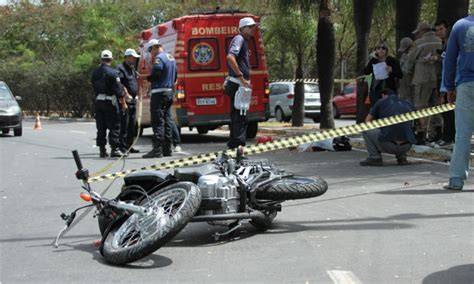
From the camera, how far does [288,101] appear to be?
2481 centimetres

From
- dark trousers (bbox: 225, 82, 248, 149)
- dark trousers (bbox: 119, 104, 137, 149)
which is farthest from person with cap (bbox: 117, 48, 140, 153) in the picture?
dark trousers (bbox: 225, 82, 248, 149)

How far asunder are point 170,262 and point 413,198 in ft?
10.6

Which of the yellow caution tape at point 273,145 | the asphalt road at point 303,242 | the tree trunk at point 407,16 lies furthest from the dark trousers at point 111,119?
the tree trunk at point 407,16

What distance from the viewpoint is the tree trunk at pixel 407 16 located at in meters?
14.2

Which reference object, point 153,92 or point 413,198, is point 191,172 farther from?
point 153,92

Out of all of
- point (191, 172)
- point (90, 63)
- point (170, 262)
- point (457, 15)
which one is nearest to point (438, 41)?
point (457, 15)

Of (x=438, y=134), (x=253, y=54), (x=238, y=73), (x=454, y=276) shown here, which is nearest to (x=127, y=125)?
(x=253, y=54)

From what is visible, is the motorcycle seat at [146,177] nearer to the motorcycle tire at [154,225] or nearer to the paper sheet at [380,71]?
the motorcycle tire at [154,225]

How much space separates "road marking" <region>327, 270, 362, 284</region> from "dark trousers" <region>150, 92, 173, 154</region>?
24.2ft

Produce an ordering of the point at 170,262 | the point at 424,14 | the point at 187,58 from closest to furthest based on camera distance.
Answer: the point at 170,262 < the point at 187,58 < the point at 424,14

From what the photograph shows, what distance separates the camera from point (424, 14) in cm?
2836

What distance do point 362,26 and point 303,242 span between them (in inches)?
446

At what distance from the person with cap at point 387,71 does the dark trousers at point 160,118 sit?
3590mm

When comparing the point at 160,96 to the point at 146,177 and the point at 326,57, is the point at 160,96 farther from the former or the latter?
the point at 326,57
